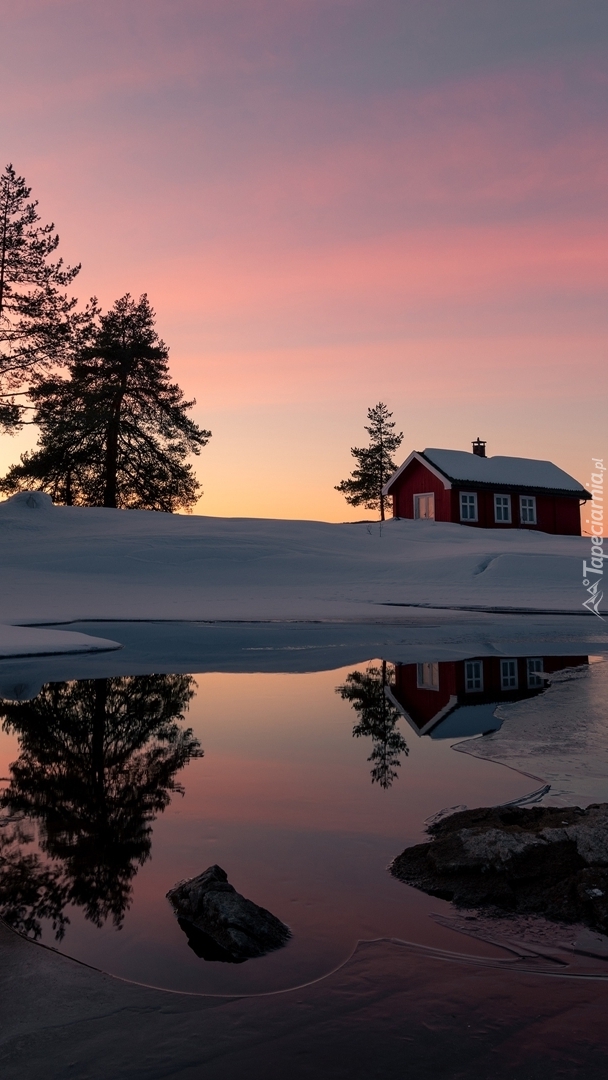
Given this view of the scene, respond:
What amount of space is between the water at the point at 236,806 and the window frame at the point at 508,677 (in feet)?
0.75

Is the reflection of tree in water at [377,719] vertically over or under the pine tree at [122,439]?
under

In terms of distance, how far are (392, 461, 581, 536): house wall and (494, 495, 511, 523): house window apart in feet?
0.81

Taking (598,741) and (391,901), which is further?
(598,741)

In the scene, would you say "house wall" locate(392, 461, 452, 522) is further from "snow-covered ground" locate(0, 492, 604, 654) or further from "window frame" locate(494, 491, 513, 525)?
"snow-covered ground" locate(0, 492, 604, 654)

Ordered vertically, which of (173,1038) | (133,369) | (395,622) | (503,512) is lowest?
(173,1038)

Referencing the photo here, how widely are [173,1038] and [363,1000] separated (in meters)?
0.81

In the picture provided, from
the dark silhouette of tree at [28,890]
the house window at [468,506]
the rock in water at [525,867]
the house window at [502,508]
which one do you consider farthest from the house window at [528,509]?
the dark silhouette of tree at [28,890]

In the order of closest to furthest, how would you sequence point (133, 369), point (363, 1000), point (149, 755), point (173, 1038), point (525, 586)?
point (173, 1038)
point (363, 1000)
point (149, 755)
point (525, 586)
point (133, 369)

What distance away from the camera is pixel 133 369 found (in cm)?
4556


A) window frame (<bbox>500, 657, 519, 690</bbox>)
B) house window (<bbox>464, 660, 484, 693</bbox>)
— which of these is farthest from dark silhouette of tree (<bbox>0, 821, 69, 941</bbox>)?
window frame (<bbox>500, 657, 519, 690</bbox>)

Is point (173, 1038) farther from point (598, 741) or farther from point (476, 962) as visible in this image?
point (598, 741)

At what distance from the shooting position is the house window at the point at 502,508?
45438mm

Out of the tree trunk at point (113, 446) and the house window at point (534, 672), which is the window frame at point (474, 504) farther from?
the house window at point (534, 672)

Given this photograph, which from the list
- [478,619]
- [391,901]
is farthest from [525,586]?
[391,901]
